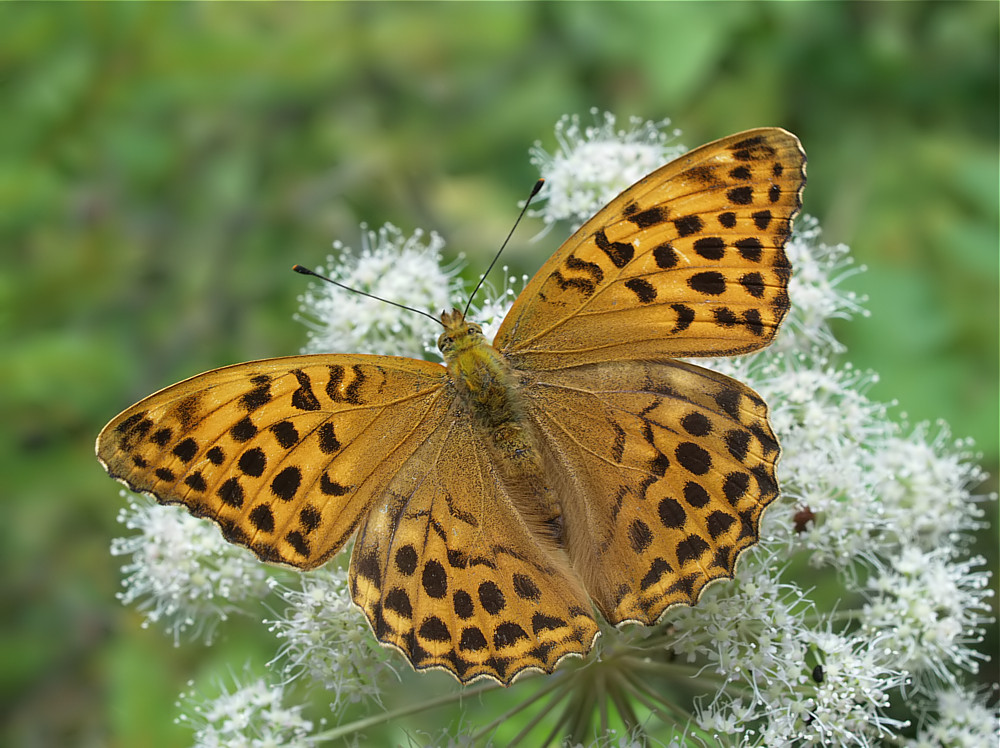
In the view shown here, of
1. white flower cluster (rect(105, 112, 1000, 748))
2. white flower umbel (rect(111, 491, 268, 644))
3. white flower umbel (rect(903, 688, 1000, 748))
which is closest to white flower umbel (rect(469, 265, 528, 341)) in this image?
Answer: white flower cluster (rect(105, 112, 1000, 748))

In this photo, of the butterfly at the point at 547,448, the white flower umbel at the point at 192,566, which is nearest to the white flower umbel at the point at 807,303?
the butterfly at the point at 547,448

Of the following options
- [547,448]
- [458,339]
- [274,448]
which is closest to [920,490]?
[547,448]

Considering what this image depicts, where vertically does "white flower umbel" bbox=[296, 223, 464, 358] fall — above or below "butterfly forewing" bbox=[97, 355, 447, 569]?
above

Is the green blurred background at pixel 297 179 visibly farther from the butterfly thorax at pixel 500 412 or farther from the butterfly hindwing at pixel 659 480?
the butterfly hindwing at pixel 659 480

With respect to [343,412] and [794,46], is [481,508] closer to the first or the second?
[343,412]

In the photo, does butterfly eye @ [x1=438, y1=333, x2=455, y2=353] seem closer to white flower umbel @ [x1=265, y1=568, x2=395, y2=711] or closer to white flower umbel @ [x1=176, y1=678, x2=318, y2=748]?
white flower umbel @ [x1=265, y1=568, x2=395, y2=711]
